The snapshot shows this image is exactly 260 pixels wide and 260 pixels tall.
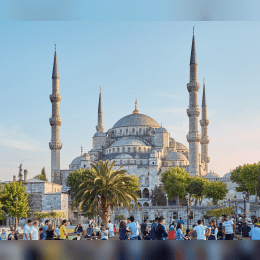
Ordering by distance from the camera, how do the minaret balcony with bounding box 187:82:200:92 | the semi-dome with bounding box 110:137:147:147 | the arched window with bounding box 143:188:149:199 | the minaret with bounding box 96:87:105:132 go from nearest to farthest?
the minaret balcony with bounding box 187:82:200:92
the arched window with bounding box 143:188:149:199
the semi-dome with bounding box 110:137:147:147
the minaret with bounding box 96:87:105:132

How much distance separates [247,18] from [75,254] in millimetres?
4461

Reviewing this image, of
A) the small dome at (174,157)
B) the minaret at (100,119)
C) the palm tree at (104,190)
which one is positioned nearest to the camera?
the palm tree at (104,190)

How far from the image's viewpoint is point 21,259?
4781mm

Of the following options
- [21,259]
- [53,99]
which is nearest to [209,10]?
[21,259]

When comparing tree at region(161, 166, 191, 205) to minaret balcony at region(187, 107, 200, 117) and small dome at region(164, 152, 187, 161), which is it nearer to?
minaret balcony at region(187, 107, 200, 117)

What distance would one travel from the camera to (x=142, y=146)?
63.6 m

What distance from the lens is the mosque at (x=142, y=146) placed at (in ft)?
162

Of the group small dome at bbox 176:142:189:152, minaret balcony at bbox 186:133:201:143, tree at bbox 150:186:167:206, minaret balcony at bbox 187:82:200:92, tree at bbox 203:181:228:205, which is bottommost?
tree at bbox 150:186:167:206

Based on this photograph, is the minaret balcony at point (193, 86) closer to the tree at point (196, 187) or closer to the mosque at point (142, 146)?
the mosque at point (142, 146)

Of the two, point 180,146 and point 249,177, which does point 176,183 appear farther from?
point 180,146

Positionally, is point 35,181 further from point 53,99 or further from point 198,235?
point 198,235

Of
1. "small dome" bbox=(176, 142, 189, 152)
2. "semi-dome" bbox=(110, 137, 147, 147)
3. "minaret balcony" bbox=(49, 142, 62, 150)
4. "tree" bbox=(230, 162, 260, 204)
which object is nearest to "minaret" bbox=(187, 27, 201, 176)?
"tree" bbox=(230, 162, 260, 204)

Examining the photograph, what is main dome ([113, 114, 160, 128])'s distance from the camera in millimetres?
70250

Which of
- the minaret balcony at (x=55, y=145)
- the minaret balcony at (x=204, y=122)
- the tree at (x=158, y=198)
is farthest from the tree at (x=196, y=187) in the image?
the minaret balcony at (x=55, y=145)
